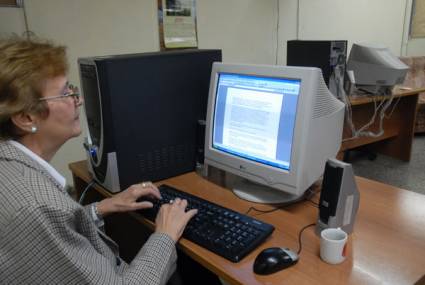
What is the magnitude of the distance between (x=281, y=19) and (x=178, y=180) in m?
2.69

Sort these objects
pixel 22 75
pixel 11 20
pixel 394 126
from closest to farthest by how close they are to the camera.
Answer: pixel 22 75, pixel 11 20, pixel 394 126

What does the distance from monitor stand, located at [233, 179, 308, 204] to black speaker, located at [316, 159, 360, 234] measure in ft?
0.72

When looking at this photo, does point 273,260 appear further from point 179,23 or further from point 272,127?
point 179,23

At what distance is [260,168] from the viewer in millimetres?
1218

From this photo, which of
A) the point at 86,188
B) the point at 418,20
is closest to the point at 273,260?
the point at 86,188

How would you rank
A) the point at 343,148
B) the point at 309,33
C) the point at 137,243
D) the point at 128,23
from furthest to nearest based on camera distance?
the point at 309,33 → the point at 343,148 → the point at 128,23 → the point at 137,243

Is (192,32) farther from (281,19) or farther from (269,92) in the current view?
(269,92)

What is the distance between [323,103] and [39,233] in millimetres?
857

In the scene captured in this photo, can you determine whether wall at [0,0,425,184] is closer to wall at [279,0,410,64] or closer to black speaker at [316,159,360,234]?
wall at [279,0,410,64]

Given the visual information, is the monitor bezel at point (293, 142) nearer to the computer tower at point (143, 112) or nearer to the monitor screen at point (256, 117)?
the monitor screen at point (256, 117)

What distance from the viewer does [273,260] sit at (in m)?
0.87

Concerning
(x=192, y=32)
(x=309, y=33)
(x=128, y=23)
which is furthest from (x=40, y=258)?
(x=309, y=33)

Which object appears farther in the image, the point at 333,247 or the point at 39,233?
A: the point at 333,247

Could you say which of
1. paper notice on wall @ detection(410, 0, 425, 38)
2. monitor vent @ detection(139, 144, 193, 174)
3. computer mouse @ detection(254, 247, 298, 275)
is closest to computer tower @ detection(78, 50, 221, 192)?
monitor vent @ detection(139, 144, 193, 174)
